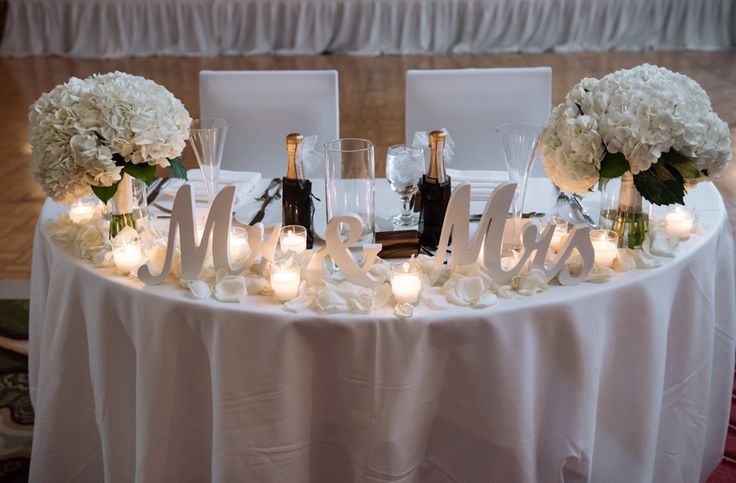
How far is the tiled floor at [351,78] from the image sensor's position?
170 inches

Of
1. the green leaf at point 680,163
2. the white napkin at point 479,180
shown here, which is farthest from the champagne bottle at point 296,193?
the green leaf at point 680,163

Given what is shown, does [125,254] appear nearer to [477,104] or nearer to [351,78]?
[477,104]

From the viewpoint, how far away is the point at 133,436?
68.4 inches

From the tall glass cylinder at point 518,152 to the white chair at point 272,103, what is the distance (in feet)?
3.71

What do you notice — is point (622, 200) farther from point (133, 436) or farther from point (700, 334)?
point (133, 436)

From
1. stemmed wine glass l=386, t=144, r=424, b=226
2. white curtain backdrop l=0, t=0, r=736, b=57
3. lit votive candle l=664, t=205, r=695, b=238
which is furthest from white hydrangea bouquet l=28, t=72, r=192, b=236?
white curtain backdrop l=0, t=0, r=736, b=57

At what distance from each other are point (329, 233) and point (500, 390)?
16.3 inches

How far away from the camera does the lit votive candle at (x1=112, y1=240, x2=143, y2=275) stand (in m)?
1.61

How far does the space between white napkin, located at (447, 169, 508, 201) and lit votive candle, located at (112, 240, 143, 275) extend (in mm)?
841

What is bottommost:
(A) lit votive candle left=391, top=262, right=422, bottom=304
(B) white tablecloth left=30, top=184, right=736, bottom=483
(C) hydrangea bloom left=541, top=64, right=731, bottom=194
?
(B) white tablecloth left=30, top=184, right=736, bottom=483

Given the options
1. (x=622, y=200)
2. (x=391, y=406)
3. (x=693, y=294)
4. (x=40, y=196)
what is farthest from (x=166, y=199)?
(x=40, y=196)

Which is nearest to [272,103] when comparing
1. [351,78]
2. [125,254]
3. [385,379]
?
[125,254]

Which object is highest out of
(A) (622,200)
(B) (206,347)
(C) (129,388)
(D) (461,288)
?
(A) (622,200)

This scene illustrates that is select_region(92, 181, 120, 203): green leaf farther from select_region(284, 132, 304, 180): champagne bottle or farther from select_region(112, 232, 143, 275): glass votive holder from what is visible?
select_region(284, 132, 304, 180): champagne bottle
